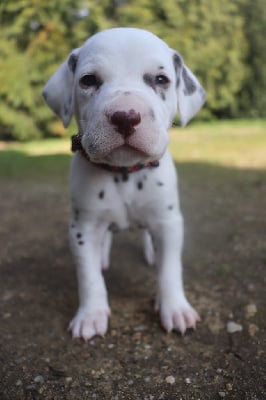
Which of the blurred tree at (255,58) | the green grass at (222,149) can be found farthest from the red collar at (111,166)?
the blurred tree at (255,58)

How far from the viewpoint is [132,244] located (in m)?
3.96

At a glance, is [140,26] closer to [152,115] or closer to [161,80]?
[161,80]

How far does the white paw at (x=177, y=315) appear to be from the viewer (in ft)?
8.43

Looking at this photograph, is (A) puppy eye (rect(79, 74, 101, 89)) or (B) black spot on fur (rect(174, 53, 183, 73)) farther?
(B) black spot on fur (rect(174, 53, 183, 73))

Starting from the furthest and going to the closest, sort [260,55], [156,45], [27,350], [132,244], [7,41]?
[260,55]
[7,41]
[132,244]
[27,350]
[156,45]

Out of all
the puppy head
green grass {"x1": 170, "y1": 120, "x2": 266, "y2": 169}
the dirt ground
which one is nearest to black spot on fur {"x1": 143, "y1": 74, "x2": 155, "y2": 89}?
the puppy head

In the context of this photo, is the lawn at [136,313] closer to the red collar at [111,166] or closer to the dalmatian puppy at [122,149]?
the dalmatian puppy at [122,149]

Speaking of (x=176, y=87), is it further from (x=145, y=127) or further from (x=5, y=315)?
(x=5, y=315)

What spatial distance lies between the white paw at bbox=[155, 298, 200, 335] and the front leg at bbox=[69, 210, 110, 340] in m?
0.34

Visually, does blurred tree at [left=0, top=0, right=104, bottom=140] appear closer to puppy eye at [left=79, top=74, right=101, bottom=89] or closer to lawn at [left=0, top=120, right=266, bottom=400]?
lawn at [left=0, top=120, right=266, bottom=400]

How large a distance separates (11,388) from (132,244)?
198cm

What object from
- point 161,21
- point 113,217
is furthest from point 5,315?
point 161,21

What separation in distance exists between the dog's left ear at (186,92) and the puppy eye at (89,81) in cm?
51

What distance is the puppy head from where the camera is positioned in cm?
199
